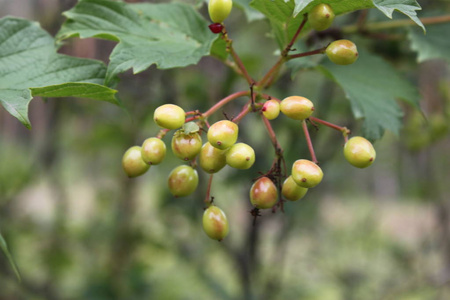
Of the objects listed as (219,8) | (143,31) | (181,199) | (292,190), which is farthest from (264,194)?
(181,199)

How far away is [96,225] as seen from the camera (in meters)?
3.23

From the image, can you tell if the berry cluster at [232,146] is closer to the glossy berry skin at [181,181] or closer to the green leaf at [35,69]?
the glossy berry skin at [181,181]

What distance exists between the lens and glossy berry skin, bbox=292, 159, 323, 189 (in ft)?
2.68

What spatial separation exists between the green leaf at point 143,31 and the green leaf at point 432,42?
649 millimetres

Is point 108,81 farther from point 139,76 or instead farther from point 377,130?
point 139,76

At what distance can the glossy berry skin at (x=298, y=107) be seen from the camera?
82 centimetres

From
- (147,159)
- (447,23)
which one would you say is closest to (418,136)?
(447,23)

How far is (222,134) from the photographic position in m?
0.79

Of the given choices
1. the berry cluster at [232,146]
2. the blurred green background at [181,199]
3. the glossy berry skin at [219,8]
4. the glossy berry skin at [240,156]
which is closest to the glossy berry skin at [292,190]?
the berry cluster at [232,146]

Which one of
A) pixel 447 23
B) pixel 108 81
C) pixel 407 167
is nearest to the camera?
pixel 108 81

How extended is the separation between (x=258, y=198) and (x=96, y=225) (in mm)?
2619

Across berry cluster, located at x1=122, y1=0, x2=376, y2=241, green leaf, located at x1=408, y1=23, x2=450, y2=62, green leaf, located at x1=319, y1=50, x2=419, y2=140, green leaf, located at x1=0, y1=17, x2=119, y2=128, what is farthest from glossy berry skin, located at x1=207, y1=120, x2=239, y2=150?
green leaf, located at x1=408, y1=23, x2=450, y2=62

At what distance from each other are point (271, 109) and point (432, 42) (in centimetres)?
79

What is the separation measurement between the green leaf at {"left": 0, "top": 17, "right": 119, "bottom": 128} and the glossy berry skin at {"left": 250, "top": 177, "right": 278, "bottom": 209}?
36cm
